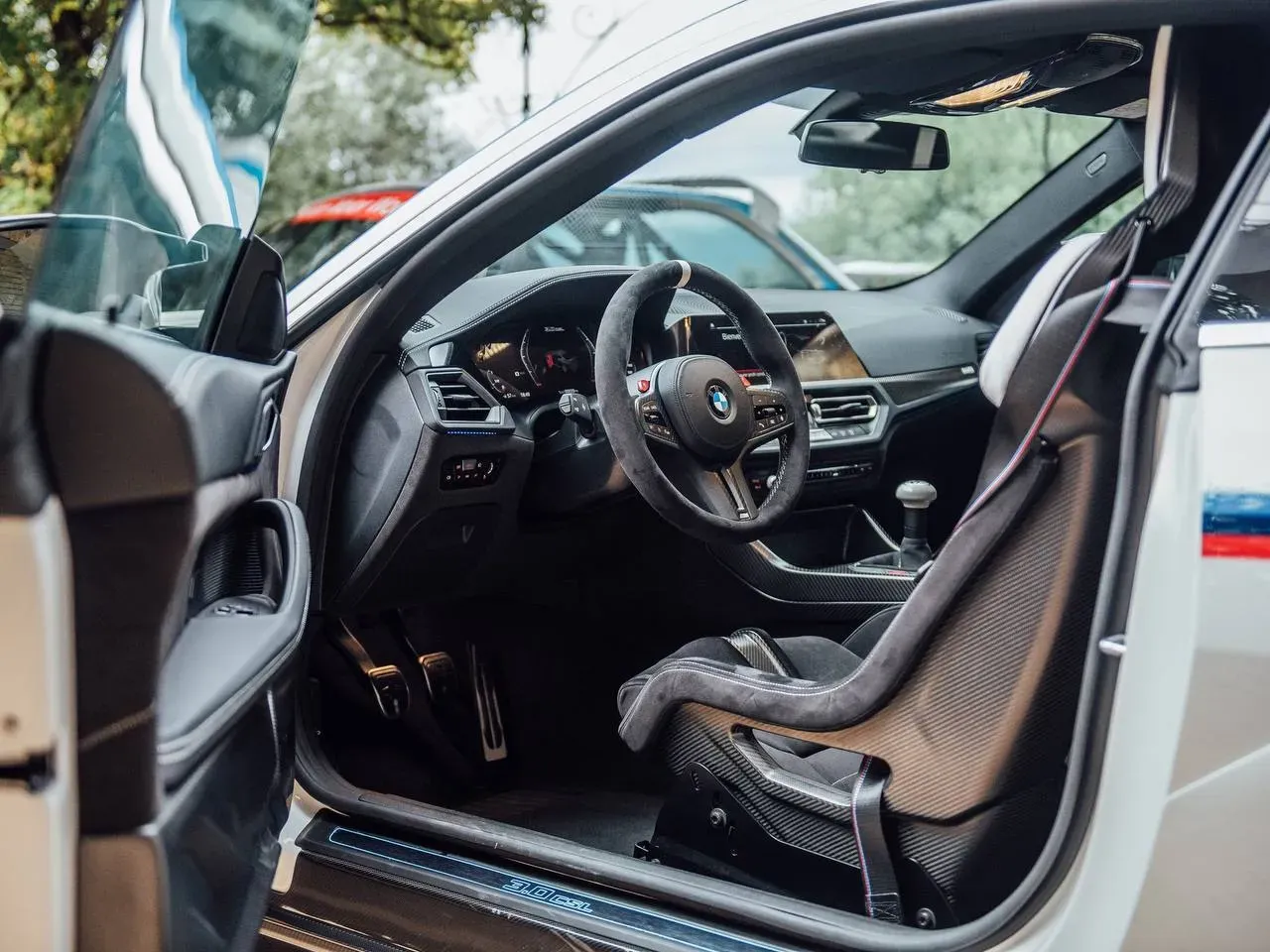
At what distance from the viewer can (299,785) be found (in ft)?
6.25

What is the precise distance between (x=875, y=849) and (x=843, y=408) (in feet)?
4.87

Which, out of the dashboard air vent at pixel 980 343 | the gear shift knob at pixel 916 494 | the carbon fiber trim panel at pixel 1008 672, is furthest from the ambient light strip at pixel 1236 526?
the dashboard air vent at pixel 980 343

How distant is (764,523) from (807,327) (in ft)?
3.44

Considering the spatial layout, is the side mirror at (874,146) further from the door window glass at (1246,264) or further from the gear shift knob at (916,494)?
the door window glass at (1246,264)

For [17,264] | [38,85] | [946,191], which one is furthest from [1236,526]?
[38,85]

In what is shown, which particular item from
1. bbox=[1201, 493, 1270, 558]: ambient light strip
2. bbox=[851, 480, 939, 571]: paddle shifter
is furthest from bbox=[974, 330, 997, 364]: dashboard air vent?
bbox=[1201, 493, 1270, 558]: ambient light strip

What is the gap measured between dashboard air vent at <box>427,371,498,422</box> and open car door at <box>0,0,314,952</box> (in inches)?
29.1

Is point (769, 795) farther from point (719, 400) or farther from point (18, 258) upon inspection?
point (18, 258)

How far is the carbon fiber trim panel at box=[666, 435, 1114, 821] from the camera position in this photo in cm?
136

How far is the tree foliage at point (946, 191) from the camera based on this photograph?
2.85 m

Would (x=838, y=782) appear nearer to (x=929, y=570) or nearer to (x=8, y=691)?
(x=929, y=570)

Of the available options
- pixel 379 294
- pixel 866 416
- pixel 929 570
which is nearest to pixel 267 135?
pixel 379 294

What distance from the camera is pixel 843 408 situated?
2.88 m

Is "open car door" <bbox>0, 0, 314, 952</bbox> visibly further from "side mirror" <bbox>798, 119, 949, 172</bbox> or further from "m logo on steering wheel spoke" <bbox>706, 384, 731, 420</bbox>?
"side mirror" <bbox>798, 119, 949, 172</bbox>
